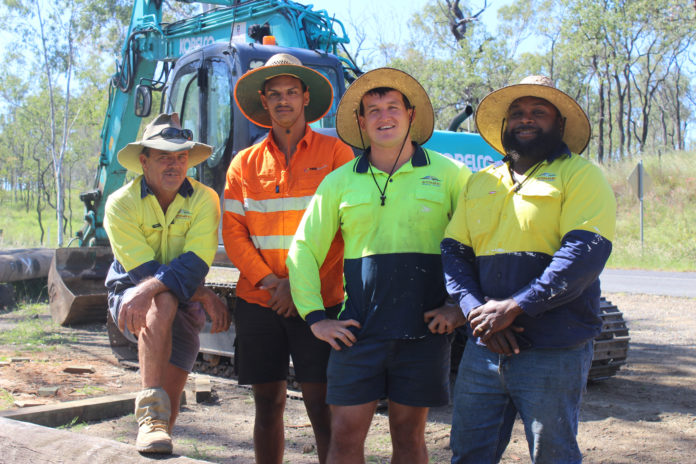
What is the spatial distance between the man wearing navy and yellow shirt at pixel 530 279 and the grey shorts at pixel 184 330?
4.86 ft

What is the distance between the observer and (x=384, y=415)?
206 inches

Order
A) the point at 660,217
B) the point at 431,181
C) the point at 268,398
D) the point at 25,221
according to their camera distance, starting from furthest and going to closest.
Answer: the point at 25,221
the point at 660,217
the point at 268,398
the point at 431,181

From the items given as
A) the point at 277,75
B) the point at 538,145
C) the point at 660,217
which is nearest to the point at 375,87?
the point at 277,75

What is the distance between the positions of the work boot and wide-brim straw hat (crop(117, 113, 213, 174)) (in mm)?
1259

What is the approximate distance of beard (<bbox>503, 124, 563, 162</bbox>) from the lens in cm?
287

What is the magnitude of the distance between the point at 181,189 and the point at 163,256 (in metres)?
0.37

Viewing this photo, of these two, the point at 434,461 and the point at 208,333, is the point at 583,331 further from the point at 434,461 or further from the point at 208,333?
the point at 208,333

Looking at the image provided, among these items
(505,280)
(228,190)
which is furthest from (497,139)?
(228,190)

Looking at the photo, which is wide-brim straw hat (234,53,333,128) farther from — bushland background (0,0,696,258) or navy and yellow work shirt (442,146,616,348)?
bushland background (0,0,696,258)

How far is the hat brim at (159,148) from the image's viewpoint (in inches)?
145

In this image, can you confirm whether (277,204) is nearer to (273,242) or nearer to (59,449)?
(273,242)

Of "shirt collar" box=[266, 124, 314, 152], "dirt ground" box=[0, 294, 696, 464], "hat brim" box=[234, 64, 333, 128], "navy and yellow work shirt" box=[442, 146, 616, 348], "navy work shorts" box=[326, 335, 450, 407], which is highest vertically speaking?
"hat brim" box=[234, 64, 333, 128]

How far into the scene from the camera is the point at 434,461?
419cm

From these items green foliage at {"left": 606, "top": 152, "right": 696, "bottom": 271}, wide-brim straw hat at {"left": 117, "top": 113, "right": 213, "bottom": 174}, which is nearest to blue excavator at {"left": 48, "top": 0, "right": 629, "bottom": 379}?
wide-brim straw hat at {"left": 117, "top": 113, "right": 213, "bottom": 174}
